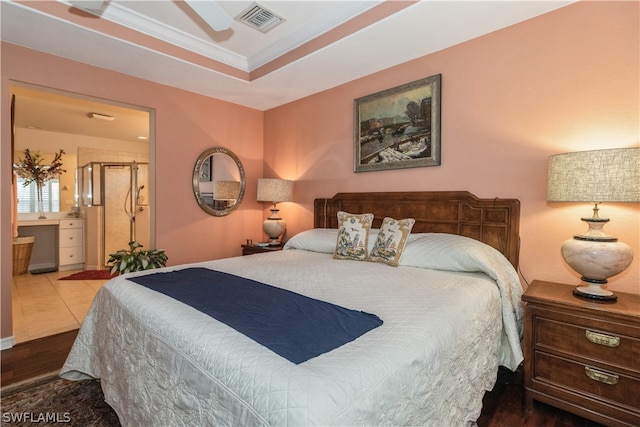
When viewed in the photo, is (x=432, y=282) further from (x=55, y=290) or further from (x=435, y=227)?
(x=55, y=290)

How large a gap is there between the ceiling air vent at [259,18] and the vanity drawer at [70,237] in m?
5.20

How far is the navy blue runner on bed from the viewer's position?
103 cm

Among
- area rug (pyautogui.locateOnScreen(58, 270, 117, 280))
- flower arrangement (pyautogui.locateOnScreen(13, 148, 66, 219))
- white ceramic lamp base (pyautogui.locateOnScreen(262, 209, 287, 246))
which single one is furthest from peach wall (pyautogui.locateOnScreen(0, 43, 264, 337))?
flower arrangement (pyautogui.locateOnScreen(13, 148, 66, 219))

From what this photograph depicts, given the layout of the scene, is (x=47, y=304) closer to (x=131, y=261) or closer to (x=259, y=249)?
(x=131, y=261)

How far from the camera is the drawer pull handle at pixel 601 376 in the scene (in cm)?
153

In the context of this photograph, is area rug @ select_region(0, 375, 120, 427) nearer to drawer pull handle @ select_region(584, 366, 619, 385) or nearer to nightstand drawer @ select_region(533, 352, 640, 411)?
nightstand drawer @ select_region(533, 352, 640, 411)

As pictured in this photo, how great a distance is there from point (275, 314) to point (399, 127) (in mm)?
2144

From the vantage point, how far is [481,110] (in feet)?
7.73

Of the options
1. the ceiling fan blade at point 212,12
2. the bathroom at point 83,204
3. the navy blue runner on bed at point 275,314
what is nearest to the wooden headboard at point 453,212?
the navy blue runner on bed at point 275,314

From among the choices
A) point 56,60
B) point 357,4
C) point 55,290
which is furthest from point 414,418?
point 55,290

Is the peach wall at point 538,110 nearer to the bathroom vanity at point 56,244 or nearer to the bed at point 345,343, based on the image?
the bed at point 345,343

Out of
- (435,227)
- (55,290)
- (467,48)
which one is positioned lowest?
(55,290)

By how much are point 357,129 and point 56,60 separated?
8.99 feet

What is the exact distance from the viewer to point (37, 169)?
5344 mm
